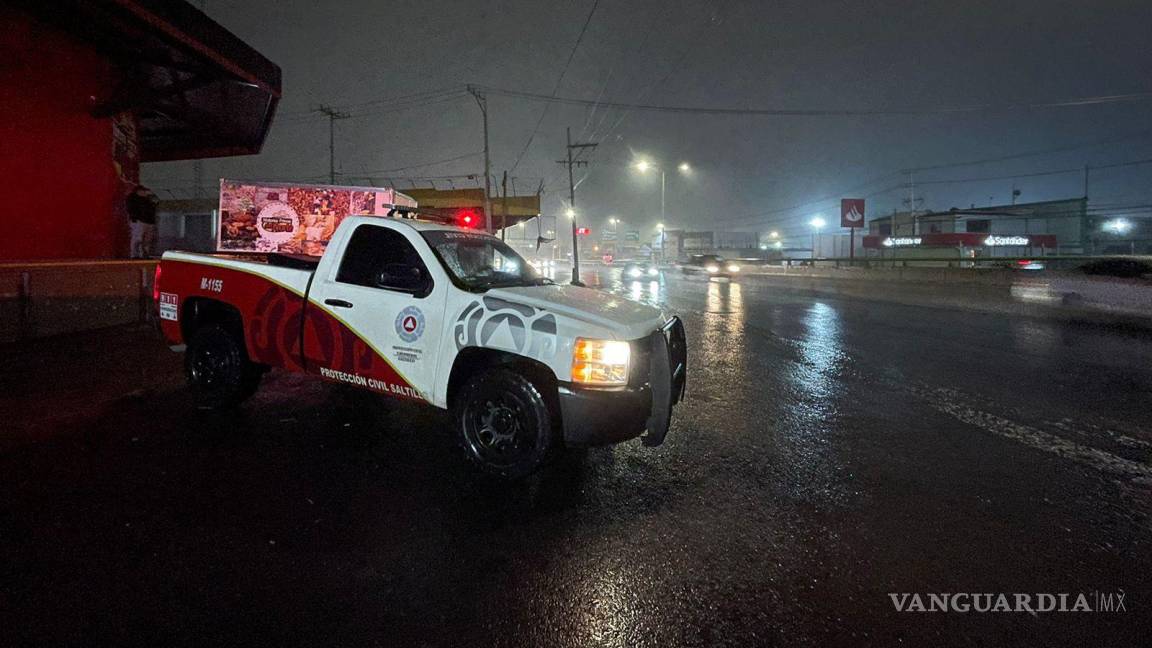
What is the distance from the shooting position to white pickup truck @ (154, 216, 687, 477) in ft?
11.5

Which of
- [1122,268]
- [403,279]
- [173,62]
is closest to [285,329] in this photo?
[403,279]

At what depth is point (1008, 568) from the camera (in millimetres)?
2674

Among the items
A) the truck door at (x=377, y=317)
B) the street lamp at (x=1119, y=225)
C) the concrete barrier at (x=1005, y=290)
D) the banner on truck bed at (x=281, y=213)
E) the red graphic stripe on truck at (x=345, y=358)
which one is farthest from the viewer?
the street lamp at (x=1119, y=225)

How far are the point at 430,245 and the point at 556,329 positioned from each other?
1.44 metres

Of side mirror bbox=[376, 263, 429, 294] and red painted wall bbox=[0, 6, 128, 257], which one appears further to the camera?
red painted wall bbox=[0, 6, 128, 257]

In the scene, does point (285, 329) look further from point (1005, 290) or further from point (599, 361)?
point (1005, 290)

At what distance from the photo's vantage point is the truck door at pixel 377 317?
13.1 feet

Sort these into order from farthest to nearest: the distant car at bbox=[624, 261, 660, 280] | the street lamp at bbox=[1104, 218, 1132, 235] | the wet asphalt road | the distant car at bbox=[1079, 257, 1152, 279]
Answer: the street lamp at bbox=[1104, 218, 1132, 235], the distant car at bbox=[624, 261, 660, 280], the distant car at bbox=[1079, 257, 1152, 279], the wet asphalt road

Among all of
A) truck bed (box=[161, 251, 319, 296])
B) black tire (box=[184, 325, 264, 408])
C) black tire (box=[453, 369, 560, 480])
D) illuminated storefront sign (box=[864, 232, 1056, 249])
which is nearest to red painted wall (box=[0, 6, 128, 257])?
truck bed (box=[161, 251, 319, 296])

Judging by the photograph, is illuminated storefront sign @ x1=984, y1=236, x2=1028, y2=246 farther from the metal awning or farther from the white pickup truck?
the white pickup truck

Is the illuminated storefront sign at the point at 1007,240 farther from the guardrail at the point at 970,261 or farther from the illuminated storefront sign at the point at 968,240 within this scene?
the guardrail at the point at 970,261

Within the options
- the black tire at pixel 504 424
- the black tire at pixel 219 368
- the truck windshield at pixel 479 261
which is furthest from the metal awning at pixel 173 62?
the black tire at pixel 504 424

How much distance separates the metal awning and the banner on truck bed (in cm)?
293

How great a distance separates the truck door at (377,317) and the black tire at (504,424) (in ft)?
1.28
